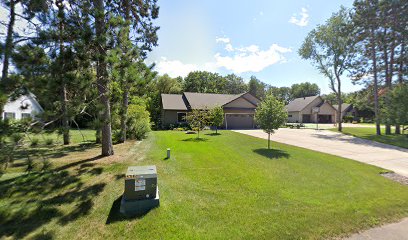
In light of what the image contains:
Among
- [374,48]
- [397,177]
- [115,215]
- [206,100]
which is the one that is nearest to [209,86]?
[206,100]

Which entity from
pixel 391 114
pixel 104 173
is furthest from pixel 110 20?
pixel 391 114

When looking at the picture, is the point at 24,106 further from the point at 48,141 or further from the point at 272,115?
the point at 272,115

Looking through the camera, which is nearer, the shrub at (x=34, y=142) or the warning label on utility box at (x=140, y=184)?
the shrub at (x=34, y=142)

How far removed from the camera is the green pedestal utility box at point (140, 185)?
14.8 feet

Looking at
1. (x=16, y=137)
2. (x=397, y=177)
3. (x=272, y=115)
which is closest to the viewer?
(x=16, y=137)

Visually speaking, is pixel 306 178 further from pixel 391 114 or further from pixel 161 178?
pixel 391 114

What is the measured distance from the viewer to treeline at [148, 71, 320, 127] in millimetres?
27948

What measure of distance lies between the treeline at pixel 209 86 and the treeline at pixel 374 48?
8618mm

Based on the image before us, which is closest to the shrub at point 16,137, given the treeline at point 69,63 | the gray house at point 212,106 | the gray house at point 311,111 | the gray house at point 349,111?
the treeline at point 69,63

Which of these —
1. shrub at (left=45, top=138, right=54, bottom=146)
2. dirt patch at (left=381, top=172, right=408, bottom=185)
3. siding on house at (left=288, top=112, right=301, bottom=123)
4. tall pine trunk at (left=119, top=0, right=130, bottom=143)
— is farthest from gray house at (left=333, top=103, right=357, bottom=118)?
shrub at (left=45, top=138, right=54, bottom=146)

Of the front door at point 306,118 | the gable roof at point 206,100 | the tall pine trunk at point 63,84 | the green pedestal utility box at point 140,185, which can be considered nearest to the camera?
the green pedestal utility box at point 140,185

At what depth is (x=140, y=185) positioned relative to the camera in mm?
4590

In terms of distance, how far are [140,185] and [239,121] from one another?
76.6 ft

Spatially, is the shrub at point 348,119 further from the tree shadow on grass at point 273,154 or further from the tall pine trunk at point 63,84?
the tall pine trunk at point 63,84
